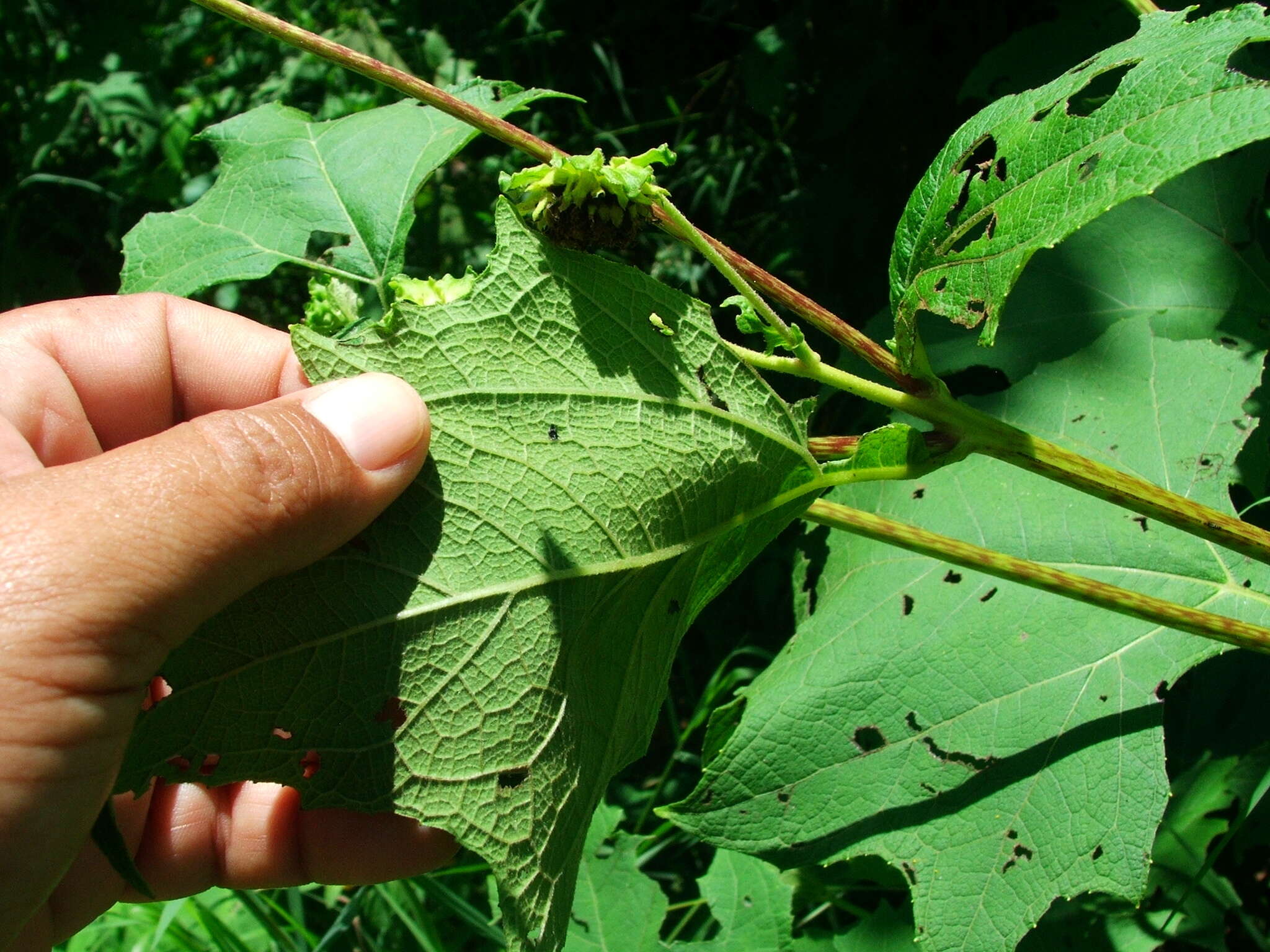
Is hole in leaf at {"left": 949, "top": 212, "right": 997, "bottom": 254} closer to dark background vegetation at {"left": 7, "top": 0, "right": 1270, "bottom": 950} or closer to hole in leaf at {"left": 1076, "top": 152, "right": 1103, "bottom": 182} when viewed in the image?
hole in leaf at {"left": 1076, "top": 152, "right": 1103, "bottom": 182}

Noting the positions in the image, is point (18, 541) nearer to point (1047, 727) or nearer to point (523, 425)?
point (523, 425)

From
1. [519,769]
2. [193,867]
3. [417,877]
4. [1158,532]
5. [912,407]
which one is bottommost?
[417,877]

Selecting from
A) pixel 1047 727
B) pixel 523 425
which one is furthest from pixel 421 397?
pixel 1047 727

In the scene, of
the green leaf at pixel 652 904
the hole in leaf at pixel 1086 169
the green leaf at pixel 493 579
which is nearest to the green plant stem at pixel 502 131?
the green leaf at pixel 493 579

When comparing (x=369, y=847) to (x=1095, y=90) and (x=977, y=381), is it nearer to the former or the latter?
(x=977, y=381)

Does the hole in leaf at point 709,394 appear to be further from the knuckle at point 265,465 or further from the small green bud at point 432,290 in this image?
the knuckle at point 265,465
